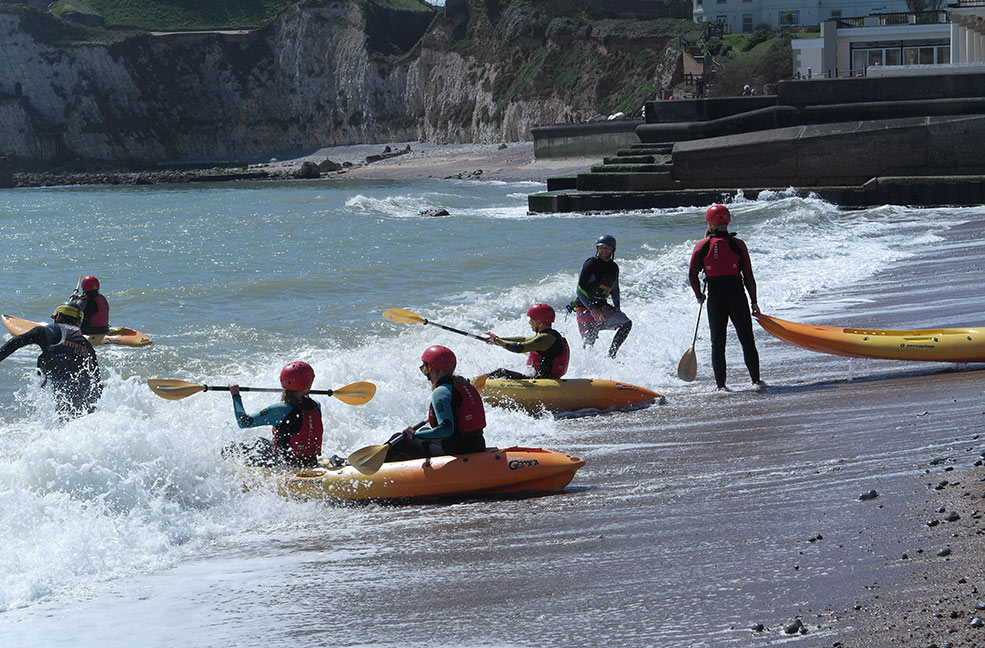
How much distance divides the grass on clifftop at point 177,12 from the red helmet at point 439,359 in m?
111

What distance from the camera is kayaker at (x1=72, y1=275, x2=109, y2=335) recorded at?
1197 cm

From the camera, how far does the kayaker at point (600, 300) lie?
36.2ft

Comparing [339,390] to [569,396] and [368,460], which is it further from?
[569,396]

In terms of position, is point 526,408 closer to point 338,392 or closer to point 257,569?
point 338,392

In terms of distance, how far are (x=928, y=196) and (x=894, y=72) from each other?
1207 cm

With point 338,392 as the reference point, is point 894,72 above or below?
above

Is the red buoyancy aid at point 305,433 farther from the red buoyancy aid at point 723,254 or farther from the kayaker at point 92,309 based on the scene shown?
the kayaker at point 92,309

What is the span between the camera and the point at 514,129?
275 feet

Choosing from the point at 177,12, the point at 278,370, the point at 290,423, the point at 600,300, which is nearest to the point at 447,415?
the point at 290,423

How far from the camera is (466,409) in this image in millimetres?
7039

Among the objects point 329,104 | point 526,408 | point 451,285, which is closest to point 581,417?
point 526,408

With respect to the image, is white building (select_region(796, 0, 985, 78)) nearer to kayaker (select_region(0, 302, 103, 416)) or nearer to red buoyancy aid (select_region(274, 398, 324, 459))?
kayaker (select_region(0, 302, 103, 416))

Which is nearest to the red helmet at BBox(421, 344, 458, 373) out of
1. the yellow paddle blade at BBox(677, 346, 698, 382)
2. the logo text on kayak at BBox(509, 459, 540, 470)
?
the logo text on kayak at BBox(509, 459, 540, 470)

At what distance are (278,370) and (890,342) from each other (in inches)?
246
